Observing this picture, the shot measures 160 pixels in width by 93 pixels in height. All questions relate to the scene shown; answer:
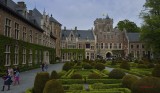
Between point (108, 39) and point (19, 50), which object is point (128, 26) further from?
point (19, 50)

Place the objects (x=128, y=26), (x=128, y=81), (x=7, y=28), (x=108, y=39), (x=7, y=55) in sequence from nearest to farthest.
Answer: (x=128, y=81)
(x=7, y=55)
(x=7, y=28)
(x=108, y=39)
(x=128, y=26)

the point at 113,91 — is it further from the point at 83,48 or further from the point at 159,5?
the point at 83,48

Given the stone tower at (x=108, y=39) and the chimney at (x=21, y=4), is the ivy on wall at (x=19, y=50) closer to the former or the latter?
the chimney at (x=21, y=4)

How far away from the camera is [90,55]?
284ft

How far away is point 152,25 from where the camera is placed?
51844mm

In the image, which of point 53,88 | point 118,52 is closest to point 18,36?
point 53,88

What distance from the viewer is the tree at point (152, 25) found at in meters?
50.9

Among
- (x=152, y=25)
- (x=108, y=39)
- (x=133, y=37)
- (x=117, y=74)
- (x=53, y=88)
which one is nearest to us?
(x=53, y=88)

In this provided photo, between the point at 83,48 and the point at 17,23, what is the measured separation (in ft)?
169

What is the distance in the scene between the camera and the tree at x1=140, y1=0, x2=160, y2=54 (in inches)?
2005

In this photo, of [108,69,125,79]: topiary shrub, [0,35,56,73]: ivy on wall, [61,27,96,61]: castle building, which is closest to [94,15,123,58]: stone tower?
[61,27,96,61]: castle building

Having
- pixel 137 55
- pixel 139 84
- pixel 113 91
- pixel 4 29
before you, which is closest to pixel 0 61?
pixel 4 29

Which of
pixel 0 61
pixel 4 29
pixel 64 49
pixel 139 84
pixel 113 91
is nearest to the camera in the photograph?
pixel 139 84

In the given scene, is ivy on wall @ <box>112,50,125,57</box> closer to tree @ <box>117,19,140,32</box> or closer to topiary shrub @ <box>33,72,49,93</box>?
tree @ <box>117,19,140,32</box>
